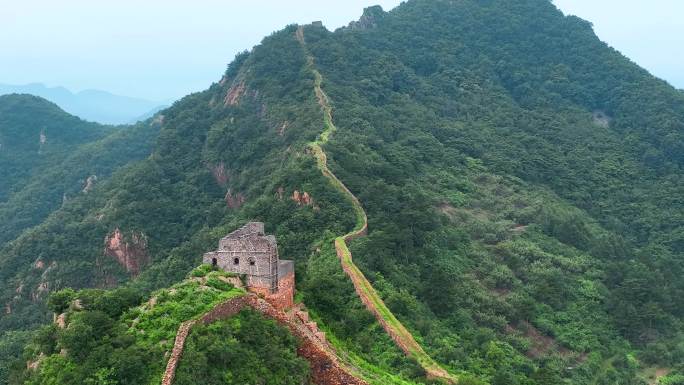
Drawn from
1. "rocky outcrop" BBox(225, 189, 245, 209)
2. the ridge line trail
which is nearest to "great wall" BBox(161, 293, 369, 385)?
the ridge line trail

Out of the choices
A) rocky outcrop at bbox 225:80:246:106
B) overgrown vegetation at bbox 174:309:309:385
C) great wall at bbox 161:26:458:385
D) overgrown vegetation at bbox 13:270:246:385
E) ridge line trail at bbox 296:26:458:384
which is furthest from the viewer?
rocky outcrop at bbox 225:80:246:106

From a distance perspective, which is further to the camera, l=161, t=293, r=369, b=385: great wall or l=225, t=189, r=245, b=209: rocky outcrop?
l=225, t=189, r=245, b=209: rocky outcrop

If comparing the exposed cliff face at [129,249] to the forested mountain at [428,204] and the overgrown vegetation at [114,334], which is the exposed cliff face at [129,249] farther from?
the overgrown vegetation at [114,334]

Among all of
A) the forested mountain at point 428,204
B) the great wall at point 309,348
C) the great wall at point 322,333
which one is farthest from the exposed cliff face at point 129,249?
the great wall at point 309,348

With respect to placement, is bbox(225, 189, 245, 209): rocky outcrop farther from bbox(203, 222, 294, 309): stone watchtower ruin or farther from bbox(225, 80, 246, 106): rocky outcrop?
bbox(203, 222, 294, 309): stone watchtower ruin

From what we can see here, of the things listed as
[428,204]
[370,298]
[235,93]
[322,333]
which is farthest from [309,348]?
[235,93]
